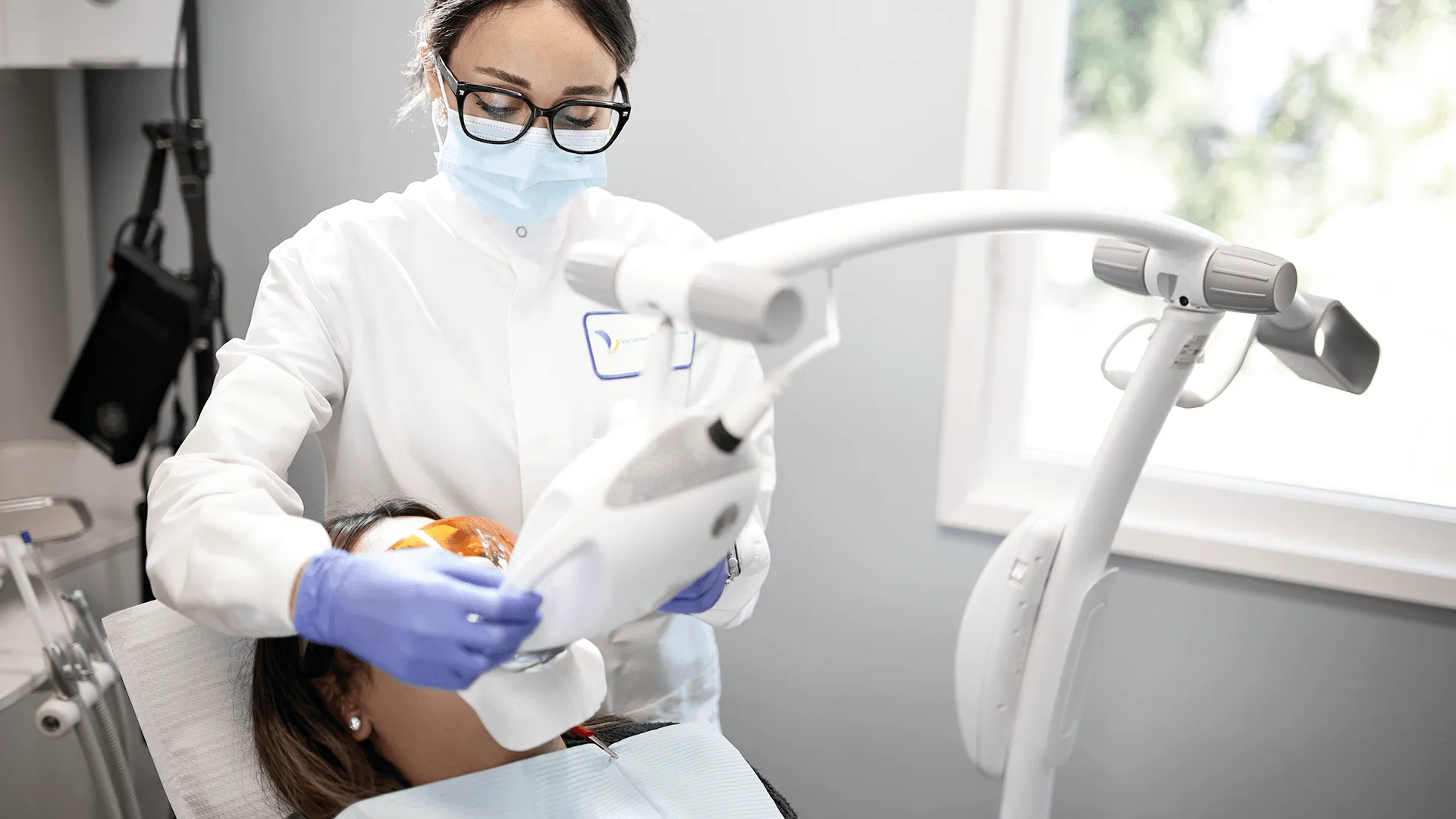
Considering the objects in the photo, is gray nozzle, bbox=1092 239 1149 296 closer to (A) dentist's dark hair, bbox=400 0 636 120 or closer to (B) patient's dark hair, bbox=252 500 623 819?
(A) dentist's dark hair, bbox=400 0 636 120

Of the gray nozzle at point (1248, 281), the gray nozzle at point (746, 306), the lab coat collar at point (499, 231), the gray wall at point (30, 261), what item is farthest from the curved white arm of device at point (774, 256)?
the gray wall at point (30, 261)

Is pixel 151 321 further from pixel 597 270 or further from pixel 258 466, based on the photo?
pixel 597 270

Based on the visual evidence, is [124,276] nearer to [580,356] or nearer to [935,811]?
[580,356]

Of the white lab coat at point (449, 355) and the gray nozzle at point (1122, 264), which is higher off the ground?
the gray nozzle at point (1122, 264)

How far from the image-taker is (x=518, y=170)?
4.00ft

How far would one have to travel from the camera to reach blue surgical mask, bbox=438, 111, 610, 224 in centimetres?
121

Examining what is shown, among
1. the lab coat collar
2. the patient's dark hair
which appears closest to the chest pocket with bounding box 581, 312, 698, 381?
the lab coat collar

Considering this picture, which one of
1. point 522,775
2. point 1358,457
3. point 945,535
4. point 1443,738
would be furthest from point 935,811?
point 522,775

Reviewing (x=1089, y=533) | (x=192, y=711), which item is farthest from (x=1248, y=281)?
(x=192, y=711)

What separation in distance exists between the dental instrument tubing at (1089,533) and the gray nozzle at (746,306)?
0.55 meters

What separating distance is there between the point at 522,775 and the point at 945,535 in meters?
0.99

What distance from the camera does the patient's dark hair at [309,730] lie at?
3.59 feet

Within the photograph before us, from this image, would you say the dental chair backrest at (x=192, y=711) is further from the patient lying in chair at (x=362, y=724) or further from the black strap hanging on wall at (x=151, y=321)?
the black strap hanging on wall at (x=151, y=321)

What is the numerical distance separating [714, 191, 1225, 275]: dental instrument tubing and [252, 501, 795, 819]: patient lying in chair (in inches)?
19.8
